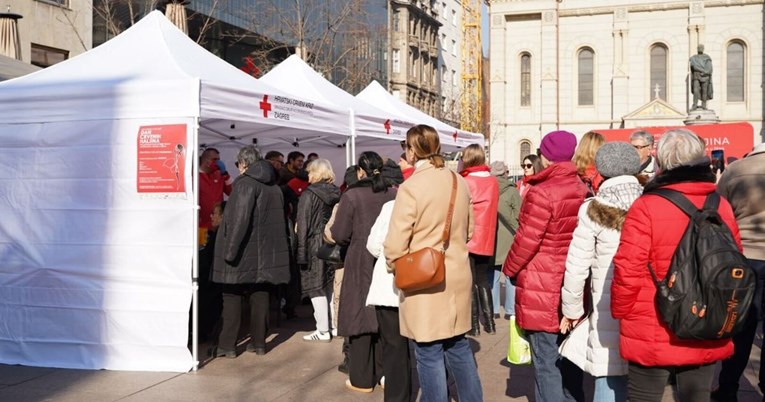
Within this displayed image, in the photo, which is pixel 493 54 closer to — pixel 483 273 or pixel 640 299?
pixel 483 273

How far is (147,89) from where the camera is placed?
709cm

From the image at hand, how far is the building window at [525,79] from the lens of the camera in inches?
2093

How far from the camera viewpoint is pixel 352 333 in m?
6.18

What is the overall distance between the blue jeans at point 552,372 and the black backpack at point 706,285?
49.8 inches

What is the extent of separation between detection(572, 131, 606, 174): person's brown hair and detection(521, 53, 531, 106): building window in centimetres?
4897

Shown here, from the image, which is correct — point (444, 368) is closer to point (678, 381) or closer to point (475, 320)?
point (678, 381)

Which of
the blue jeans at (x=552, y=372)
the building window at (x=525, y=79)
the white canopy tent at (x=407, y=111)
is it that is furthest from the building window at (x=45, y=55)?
the building window at (x=525, y=79)

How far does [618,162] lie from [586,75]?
165 feet

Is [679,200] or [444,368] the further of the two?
[444,368]

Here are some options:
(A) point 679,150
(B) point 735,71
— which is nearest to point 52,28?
(A) point 679,150

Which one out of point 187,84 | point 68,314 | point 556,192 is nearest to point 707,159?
point 556,192

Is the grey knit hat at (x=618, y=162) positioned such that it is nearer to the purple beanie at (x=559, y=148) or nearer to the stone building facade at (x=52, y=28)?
the purple beanie at (x=559, y=148)

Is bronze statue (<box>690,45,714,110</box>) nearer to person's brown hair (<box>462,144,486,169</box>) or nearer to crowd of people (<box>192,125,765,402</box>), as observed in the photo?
person's brown hair (<box>462,144,486,169</box>)

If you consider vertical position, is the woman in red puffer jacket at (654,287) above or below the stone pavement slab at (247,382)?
above
